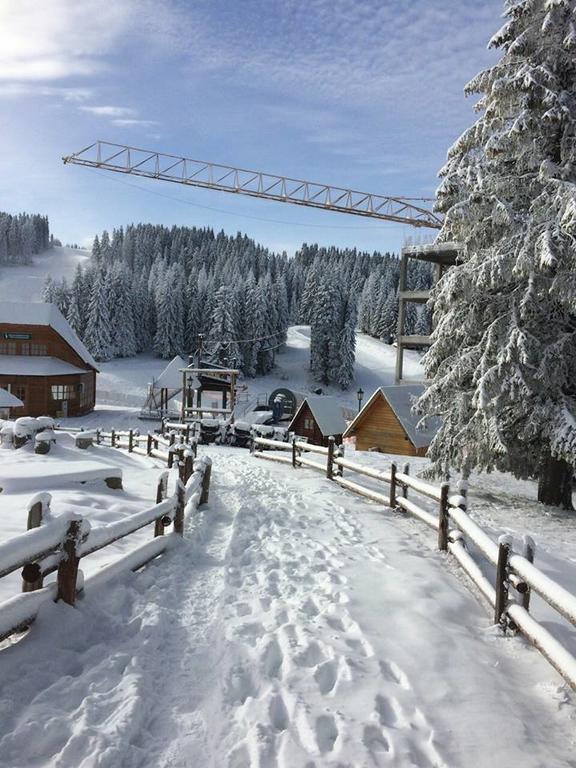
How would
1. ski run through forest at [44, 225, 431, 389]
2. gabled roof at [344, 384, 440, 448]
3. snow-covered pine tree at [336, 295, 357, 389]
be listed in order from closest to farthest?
gabled roof at [344, 384, 440, 448] < ski run through forest at [44, 225, 431, 389] < snow-covered pine tree at [336, 295, 357, 389]

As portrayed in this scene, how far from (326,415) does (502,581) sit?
32857mm

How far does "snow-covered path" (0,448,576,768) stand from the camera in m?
3.45

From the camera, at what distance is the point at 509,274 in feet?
39.4

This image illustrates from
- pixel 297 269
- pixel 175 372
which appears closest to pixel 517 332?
pixel 175 372

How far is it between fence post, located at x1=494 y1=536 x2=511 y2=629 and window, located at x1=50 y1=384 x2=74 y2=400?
4161 cm

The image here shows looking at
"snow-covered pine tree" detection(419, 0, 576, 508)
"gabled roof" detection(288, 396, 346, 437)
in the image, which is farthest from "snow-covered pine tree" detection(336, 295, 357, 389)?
"snow-covered pine tree" detection(419, 0, 576, 508)

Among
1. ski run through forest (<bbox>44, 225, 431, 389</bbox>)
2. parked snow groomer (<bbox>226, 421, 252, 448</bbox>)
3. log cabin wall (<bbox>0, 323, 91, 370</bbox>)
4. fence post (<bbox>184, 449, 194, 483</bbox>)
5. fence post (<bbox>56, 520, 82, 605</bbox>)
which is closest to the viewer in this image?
fence post (<bbox>56, 520, 82, 605</bbox>)

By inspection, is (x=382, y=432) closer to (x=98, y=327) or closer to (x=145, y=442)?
(x=145, y=442)

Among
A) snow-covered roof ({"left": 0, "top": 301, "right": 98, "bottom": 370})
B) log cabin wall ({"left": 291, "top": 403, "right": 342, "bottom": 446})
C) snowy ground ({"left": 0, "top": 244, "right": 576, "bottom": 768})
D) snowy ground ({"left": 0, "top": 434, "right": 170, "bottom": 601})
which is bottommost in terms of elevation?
log cabin wall ({"left": 291, "top": 403, "right": 342, "bottom": 446})

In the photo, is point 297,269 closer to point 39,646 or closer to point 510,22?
point 510,22

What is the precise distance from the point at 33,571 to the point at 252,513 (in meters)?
6.40

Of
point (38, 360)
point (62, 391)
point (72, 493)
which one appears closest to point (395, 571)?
point (72, 493)

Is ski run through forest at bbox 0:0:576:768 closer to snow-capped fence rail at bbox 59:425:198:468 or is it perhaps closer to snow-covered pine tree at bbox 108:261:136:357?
snow-capped fence rail at bbox 59:425:198:468

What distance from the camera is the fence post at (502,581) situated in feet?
17.8
